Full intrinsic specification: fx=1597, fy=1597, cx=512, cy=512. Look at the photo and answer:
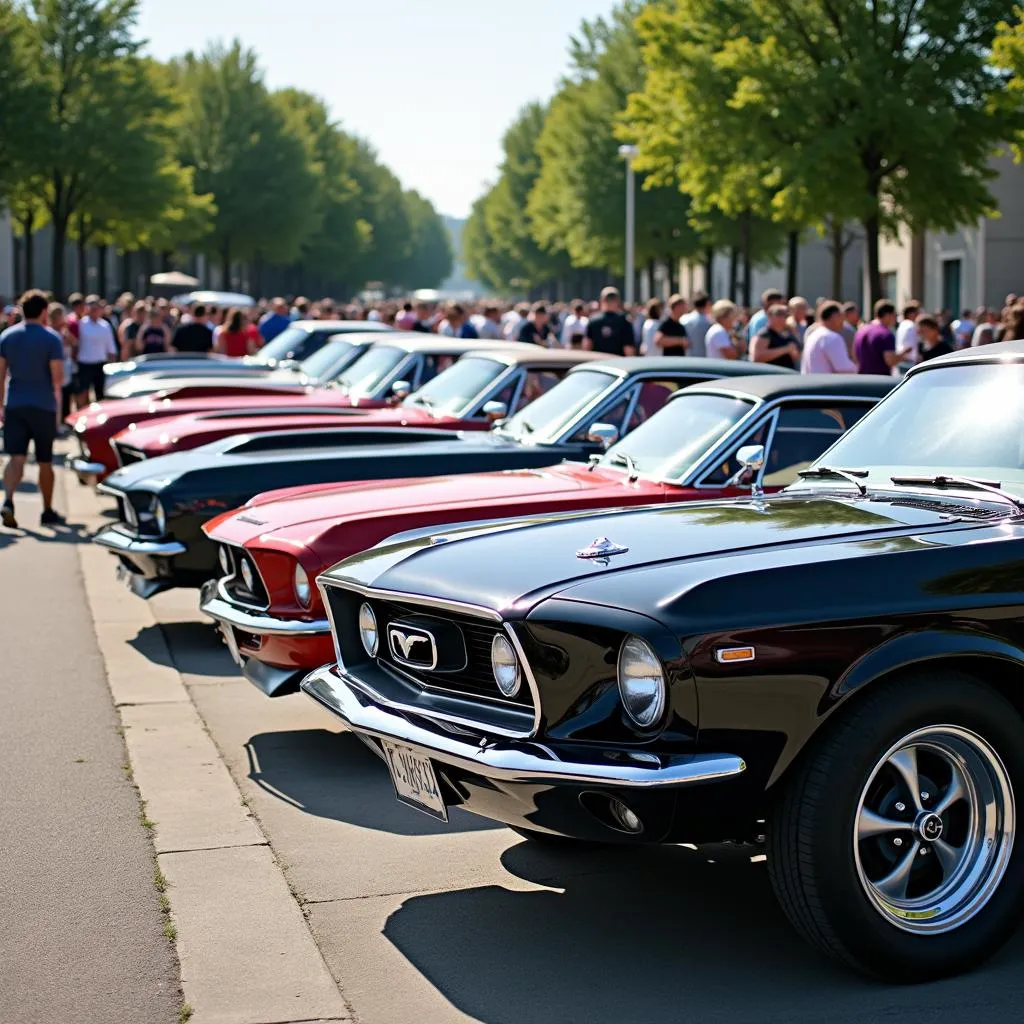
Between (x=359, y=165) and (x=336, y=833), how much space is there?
9576 centimetres

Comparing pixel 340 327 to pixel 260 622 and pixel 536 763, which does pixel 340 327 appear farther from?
pixel 536 763

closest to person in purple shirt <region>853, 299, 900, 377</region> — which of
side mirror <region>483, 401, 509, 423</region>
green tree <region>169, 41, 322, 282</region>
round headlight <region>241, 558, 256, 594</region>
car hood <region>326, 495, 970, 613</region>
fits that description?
side mirror <region>483, 401, 509, 423</region>

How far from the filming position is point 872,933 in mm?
4031

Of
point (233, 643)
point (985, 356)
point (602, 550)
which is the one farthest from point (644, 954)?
point (233, 643)

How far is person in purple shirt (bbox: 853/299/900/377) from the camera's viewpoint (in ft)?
50.3

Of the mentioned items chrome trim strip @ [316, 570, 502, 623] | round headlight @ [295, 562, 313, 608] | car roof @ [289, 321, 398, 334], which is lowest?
round headlight @ [295, 562, 313, 608]

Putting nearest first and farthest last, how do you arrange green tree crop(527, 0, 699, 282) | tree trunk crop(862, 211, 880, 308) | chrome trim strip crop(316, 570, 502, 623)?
chrome trim strip crop(316, 570, 502, 623)
tree trunk crop(862, 211, 880, 308)
green tree crop(527, 0, 699, 282)

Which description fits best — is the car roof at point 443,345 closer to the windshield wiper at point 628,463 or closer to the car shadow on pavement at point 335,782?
the windshield wiper at point 628,463

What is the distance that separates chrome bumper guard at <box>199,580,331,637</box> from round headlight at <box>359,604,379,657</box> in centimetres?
136

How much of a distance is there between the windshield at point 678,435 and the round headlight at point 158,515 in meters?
2.49

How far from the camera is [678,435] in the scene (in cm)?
805

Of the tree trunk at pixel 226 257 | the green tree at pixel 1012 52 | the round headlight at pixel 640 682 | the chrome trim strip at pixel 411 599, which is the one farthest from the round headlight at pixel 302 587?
the tree trunk at pixel 226 257

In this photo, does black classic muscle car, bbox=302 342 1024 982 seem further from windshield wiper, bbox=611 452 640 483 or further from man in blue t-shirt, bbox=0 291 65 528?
man in blue t-shirt, bbox=0 291 65 528

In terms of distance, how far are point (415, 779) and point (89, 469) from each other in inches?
358
